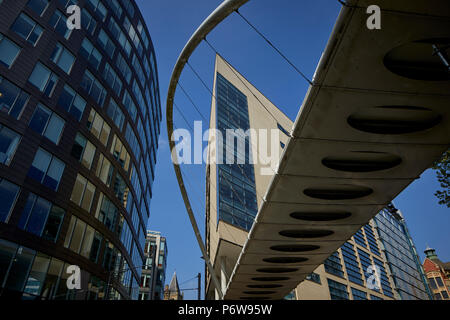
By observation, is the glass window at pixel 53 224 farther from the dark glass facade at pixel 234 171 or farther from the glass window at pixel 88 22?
the glass window at pixel 88 22

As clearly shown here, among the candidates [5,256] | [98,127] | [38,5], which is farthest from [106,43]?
[5,256]

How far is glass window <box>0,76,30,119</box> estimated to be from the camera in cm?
2298

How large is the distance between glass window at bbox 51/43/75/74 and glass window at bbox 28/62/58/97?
166 centimetres

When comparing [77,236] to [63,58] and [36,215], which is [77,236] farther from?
[63,58]

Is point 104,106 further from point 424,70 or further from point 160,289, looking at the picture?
point 160,289

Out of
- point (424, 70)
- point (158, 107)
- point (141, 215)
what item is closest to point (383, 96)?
point (424, 70)

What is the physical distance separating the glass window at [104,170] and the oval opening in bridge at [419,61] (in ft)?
92.7

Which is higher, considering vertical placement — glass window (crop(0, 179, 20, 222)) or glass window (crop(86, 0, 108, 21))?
glass window (crop(86, 0, 108, 21))

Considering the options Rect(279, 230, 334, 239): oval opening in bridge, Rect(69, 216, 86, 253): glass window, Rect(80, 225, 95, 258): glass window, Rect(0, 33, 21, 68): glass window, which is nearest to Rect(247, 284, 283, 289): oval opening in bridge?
Rect(279, 230, 334, 239): oval opening in bridge

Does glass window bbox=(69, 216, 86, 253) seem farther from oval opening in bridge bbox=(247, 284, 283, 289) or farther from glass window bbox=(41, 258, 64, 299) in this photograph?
oval opening in bridge bbox=(247, 284, 283, 289)

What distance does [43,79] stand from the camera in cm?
2653

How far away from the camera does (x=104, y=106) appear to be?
109 ft

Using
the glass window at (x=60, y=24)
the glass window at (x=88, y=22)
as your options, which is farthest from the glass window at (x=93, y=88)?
the glass window at (x=88, y=22)

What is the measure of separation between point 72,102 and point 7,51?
6.21 m
